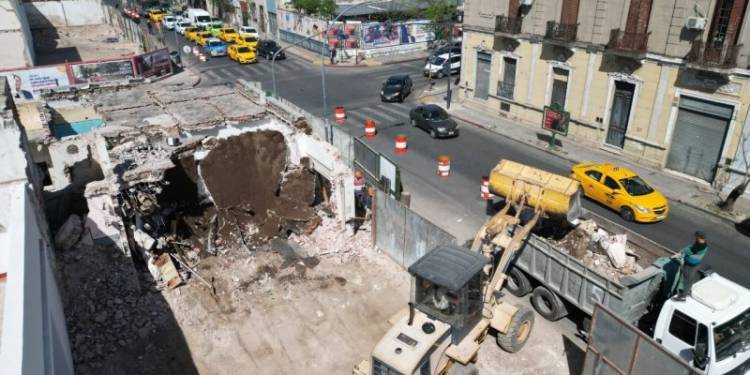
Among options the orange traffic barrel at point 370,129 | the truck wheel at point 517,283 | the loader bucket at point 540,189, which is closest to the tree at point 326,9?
the orange traffic barrel at point 370,129

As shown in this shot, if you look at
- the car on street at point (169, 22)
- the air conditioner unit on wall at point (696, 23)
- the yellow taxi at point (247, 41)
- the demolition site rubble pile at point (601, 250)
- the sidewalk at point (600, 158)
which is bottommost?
the sidewalk at point (600, 158)

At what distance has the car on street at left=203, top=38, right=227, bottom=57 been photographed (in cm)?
→ 4694

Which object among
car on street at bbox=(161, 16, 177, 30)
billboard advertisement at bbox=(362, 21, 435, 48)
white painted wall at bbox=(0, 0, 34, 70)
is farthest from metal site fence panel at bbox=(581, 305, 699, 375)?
car on street at bbox=(161, 16, 177, 30)

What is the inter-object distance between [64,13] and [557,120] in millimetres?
64432

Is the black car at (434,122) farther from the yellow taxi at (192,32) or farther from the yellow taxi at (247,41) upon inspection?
the yellow taxi at (192,32)

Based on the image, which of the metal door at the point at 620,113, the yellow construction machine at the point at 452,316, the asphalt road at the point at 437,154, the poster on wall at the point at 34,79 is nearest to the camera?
the yellow construction machine at the point at 452,316


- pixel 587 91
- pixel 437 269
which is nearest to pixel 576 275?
pixel 437 269

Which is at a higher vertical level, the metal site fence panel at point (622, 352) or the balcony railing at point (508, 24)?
the balcony railing at point (508, 24)

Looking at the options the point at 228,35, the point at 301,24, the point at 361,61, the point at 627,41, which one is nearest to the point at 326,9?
the point at 301,24

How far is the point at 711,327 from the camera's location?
9844 mm

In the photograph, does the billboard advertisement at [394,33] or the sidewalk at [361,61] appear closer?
the sidewalk at [361,61]

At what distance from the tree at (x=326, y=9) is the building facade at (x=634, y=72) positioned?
21.3m

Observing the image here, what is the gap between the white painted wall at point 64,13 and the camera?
63.4 metres

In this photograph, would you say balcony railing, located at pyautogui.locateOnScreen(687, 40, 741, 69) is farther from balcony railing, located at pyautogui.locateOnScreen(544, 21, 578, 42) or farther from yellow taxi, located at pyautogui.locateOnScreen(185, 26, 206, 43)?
yellow taxi, located at pyautogui.locateOnScreen(185, 26, 206, 43)
